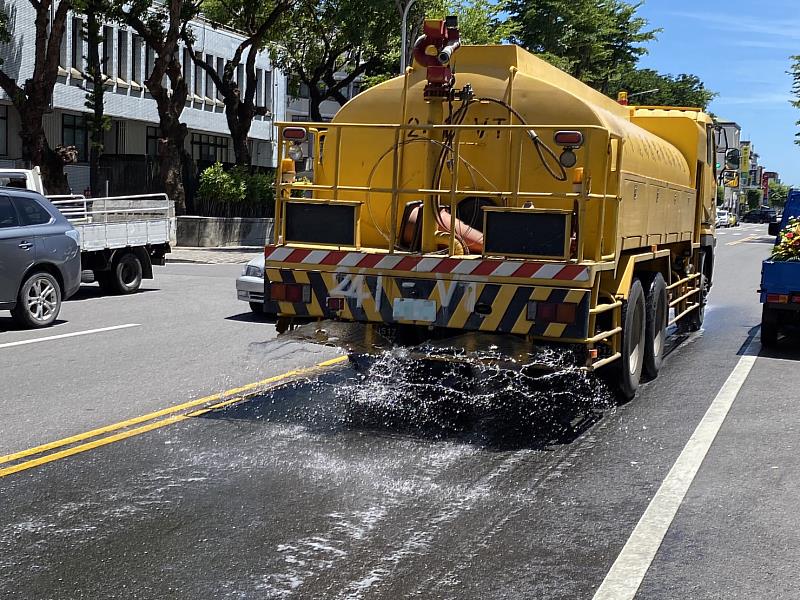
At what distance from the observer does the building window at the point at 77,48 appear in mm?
39188

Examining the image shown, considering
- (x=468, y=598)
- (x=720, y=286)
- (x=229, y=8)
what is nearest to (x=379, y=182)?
(x=468, y=598)

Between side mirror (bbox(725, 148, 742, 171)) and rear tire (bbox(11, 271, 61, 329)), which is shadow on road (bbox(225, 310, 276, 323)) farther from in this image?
side mirror (bbox(725, 148, 742, 171))

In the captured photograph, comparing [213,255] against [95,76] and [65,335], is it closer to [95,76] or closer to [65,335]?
[95,76]

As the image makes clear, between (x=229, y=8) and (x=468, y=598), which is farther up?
(x=229, y=8)

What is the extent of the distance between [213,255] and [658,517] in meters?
22.7

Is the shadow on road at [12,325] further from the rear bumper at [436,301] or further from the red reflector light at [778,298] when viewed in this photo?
the red reflector light at [778,298]

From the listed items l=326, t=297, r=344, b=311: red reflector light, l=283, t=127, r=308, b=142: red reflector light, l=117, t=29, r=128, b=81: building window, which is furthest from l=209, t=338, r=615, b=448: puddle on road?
l=117, t=29, r=128, b=81: building window

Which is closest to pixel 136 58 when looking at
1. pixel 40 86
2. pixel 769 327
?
pixel 40 86

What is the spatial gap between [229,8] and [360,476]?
1251 inches

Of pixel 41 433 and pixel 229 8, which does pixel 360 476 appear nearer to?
pixel 41 433

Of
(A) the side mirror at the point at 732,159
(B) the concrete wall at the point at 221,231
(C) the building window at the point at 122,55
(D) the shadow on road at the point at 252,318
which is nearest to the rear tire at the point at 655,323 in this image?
(D) the shadow on road at the point at 252,318

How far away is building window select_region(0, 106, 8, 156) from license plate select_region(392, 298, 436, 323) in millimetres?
33457

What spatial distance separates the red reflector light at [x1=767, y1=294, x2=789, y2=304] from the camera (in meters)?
11.6

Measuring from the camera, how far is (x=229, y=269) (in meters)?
22.8
